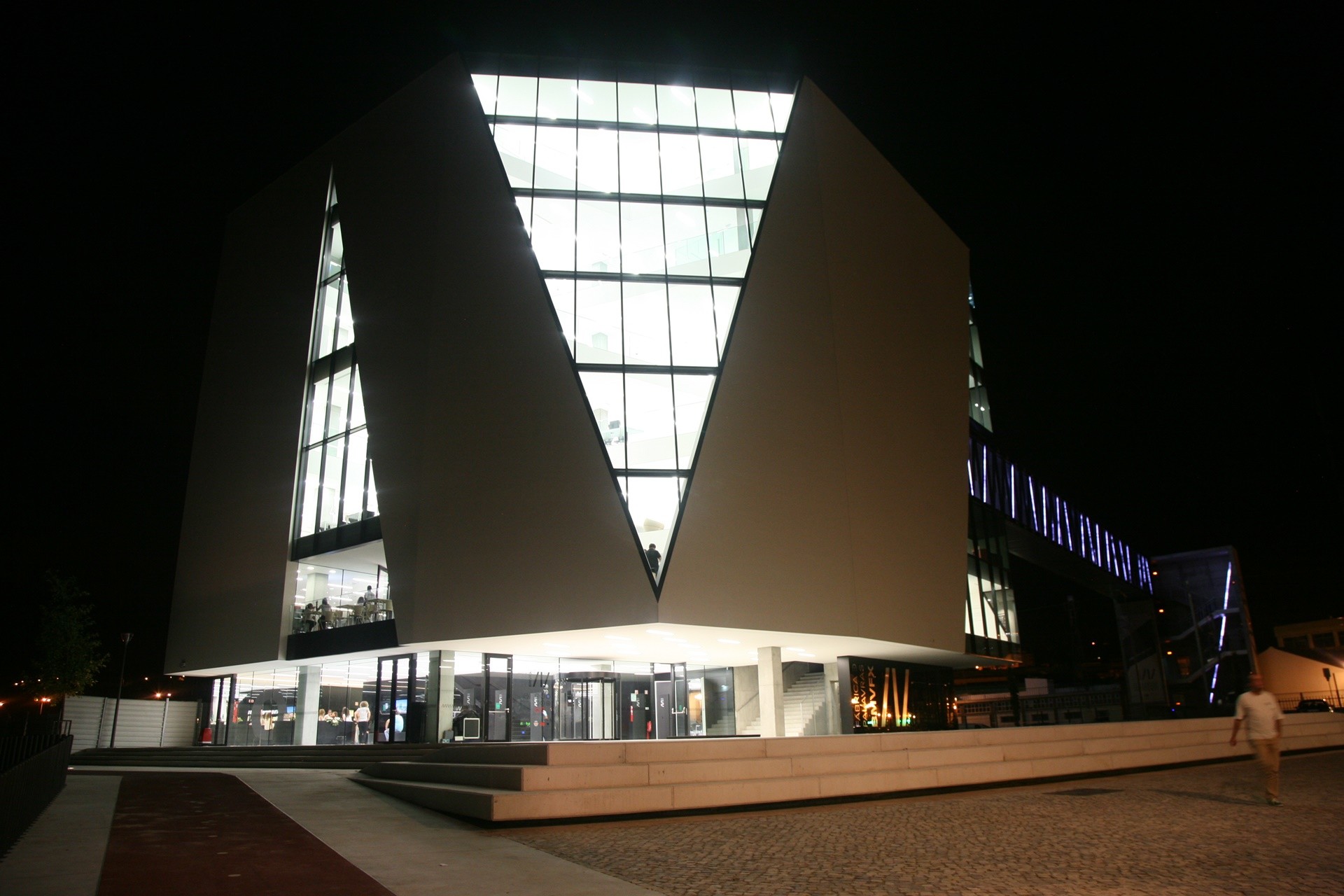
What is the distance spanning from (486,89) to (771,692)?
1705 cm

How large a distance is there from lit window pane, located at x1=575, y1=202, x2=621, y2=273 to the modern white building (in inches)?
3.2

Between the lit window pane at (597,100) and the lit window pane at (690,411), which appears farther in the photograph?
the lit window pane at (597,100)

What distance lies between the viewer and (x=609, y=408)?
18.1 meters

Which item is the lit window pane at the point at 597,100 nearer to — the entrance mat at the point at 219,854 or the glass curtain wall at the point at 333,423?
the glass curtain wall at the point at 333,423

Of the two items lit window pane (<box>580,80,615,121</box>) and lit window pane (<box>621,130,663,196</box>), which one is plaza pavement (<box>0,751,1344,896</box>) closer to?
lit window pane (<box>621,130,663,196</box>)

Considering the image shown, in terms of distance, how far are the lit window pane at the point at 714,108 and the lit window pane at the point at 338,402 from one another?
469 inches

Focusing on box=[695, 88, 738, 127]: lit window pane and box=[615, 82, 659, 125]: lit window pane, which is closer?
box=[615, 82, 659, 125]: lit window pane

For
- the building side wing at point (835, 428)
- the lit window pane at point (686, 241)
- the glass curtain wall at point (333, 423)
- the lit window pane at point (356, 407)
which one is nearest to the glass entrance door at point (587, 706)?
the glass curtain wall at point (333, 423)

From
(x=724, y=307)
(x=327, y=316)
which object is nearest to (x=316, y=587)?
(x=327, y=316)

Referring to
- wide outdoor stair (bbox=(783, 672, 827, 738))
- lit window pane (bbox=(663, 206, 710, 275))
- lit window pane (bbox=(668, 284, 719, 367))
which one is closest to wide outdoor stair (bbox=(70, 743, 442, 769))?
lit window pane (bbox=(668, 284, 719, 367))

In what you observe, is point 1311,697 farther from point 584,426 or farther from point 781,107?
point 584,426

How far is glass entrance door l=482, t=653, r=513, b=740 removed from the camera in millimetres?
21141

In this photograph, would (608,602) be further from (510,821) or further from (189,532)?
(189,532)

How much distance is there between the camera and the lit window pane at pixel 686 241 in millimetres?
19734
